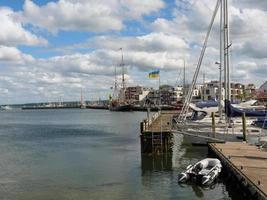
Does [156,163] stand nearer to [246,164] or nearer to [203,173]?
[203,173]

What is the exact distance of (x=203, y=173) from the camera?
101 ft

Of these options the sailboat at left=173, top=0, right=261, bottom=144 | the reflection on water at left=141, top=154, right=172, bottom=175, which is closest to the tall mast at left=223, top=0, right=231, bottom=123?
the sailboat at left=173, top=0, right=261, bottom=144

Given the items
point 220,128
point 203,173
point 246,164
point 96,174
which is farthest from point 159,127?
point 246,164

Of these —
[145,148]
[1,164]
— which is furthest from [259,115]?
[1,164]

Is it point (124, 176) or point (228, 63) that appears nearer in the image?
point (124, 176)

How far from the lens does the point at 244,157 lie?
107 ft

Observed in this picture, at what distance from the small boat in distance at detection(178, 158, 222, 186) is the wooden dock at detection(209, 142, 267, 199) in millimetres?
814

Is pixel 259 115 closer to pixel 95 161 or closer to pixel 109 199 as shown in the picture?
pixel 95 161

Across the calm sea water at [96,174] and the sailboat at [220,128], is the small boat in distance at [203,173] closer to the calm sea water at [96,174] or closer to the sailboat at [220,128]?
the calm sea water at [96,174]

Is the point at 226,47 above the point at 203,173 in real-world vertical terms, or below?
A: above

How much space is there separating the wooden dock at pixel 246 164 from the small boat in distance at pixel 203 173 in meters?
0.81

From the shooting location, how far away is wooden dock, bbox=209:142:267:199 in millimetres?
23484

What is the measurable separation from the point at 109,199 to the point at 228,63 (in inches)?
1107

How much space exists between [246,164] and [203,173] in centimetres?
299
